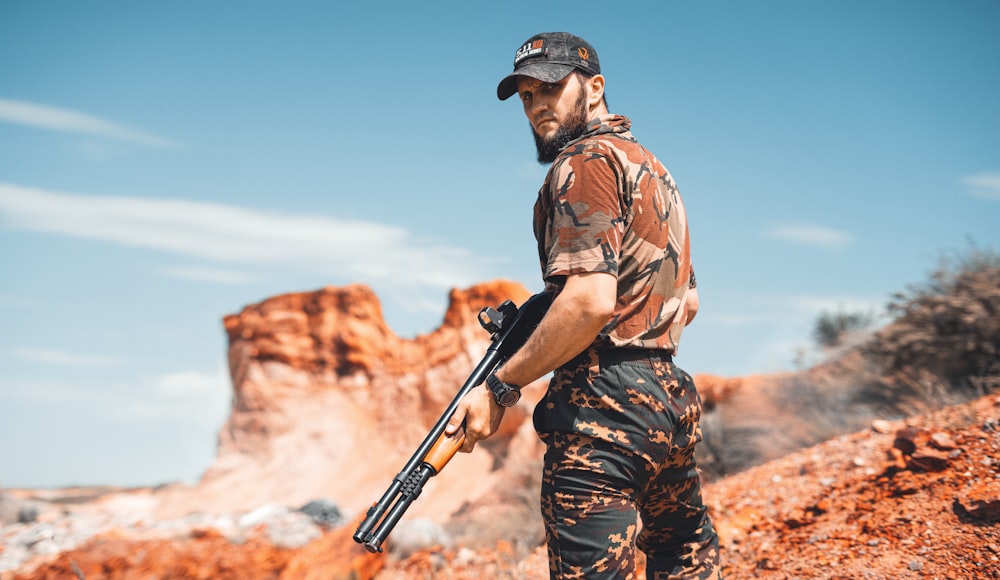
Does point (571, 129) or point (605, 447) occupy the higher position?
point (571, 129)

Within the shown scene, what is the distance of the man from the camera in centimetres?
210

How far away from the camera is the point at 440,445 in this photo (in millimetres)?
2330

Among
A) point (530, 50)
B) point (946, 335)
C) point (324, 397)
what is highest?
point (530, 50)

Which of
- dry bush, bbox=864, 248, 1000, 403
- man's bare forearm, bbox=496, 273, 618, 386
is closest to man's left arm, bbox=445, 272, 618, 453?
man's bare forearm, bbox=496, 273, 618, 386

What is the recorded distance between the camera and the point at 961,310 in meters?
8.17

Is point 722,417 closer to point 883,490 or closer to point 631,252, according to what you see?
point 883,490

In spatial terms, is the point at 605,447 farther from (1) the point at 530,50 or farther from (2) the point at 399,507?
(1) the point at 530,50

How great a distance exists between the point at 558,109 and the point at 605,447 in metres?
1.11

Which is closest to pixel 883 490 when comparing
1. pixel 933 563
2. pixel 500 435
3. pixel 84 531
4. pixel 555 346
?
pixel 933 563

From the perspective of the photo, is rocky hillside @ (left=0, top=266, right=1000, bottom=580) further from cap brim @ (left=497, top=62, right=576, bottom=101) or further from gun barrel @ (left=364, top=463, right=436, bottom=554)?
cap brim @ (left=497, top=62, right=576, bottom=101)

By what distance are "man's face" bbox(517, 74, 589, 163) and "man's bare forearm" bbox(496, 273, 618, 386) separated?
0.62 m

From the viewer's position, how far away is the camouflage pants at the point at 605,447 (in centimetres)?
212

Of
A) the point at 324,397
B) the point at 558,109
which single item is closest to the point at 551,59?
the point at 558,109

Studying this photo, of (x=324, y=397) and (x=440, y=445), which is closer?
(x=440, y=445)
